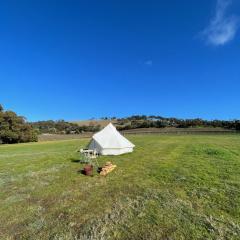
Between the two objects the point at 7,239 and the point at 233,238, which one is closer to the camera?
the point at 233,238

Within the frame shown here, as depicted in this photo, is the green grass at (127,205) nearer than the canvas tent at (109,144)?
Yes

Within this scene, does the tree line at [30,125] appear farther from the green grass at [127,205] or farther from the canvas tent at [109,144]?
the green grass at [127,205]

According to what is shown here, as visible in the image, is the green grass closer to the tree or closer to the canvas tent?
the canvas tent

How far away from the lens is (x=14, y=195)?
1315 cm

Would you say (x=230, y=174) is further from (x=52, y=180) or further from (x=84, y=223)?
(x=52, y=180)

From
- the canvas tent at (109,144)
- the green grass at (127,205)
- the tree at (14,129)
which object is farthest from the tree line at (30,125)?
the green grass at (127,205)

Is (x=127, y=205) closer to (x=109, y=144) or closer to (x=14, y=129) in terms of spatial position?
(x=109, y=144)

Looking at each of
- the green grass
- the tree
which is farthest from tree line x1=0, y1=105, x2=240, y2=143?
the green grass

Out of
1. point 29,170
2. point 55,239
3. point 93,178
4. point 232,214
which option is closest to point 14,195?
point 93,178

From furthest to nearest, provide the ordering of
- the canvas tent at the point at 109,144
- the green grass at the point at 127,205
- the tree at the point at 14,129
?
the tree at the point at 14,129
the canvas tent at the point at 109,144
the green grass at the point at 127,205

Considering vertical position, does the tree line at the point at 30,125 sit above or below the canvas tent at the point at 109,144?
above

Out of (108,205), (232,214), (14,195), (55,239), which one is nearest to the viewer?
(55,239)

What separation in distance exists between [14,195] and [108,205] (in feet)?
17.2

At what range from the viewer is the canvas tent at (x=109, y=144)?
90.8ft
